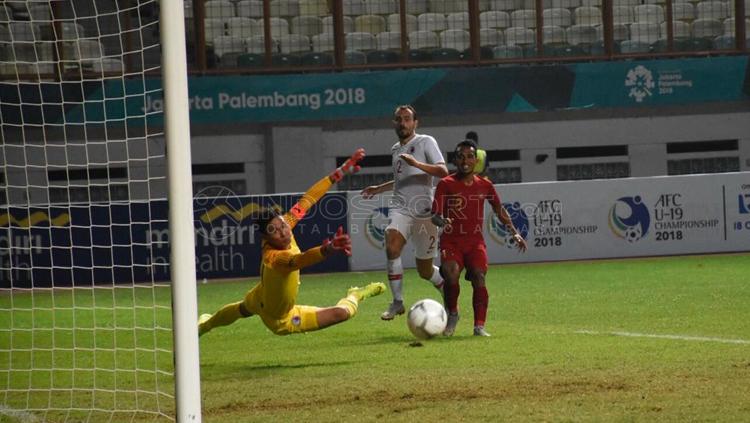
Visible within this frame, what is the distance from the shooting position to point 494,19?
29125mm

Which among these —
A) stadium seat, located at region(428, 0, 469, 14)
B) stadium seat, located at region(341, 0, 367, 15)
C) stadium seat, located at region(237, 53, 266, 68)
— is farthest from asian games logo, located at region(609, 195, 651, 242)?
stadium seat, located at region(237, 53, 266, 68)

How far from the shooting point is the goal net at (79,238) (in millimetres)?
9766

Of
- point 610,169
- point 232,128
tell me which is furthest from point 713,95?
point 232,128

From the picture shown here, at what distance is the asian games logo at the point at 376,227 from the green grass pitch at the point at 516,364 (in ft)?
21.2

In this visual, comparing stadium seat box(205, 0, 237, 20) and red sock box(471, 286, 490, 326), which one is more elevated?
stadium seat box(205, 0, 237, 20)

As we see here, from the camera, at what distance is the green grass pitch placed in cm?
753

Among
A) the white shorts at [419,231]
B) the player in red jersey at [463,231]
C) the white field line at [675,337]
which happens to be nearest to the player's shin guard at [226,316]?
the player in red jersey at [463,231]

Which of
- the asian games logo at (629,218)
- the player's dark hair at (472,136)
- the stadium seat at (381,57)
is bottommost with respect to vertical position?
the asian games logo at (629,218)

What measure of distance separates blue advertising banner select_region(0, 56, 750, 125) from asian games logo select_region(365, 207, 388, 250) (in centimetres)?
456

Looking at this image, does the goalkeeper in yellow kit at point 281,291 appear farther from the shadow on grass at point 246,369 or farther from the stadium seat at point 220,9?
the stadium seat at point 220,9

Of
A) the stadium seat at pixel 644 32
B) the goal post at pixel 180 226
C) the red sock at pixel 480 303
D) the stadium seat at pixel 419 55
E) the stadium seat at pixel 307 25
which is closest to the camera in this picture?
the goal post at pixel 180 226

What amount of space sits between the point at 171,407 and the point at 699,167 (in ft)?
73.8

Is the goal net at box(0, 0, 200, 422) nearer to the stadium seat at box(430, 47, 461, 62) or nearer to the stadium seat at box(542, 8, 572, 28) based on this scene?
the stadium seat at box(430, 47, 461, 62)

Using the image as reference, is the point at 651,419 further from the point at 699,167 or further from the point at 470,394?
the point at 699,167
